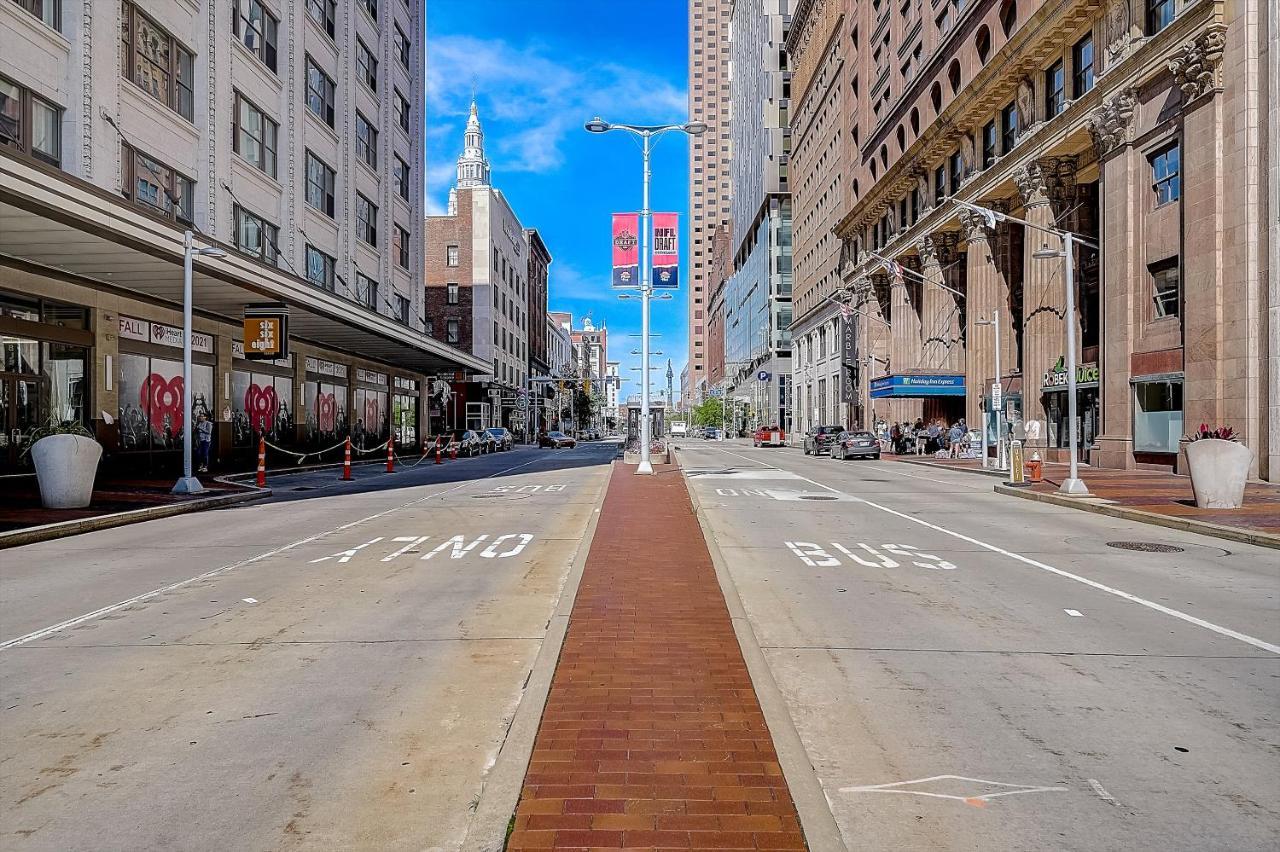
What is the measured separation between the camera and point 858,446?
4184 cm

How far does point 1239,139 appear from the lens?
2314 cm

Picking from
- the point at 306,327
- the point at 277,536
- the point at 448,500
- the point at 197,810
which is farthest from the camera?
the point at 306,327

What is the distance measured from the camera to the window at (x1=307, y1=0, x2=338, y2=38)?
116 ft

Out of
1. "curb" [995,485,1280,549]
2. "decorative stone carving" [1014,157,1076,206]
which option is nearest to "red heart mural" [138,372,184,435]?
"curb" [995,485,1280,549]

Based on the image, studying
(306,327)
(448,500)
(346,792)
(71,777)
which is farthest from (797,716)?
(306,327)

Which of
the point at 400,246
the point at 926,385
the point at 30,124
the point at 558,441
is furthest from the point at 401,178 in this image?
the point at 926,385

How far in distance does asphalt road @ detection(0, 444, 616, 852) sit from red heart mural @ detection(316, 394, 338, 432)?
84.3ft

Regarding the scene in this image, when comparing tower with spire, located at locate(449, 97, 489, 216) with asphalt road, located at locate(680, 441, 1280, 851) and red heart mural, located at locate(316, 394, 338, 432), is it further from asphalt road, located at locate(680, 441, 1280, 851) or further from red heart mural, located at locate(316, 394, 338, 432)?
asphalt road, located at locate(680, 441, 1280, 851)

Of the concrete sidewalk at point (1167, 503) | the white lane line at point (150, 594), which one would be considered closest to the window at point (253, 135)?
the white lane line at point (150, 594)

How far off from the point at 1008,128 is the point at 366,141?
31.4 metres

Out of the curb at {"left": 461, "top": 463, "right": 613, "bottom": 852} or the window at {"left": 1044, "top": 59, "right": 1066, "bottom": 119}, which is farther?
the window at {"left": 1044, "top": 59, "right": 1066, "bottom": 119}

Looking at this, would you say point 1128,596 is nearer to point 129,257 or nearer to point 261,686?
point 261,686

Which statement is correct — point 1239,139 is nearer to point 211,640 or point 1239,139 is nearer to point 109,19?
point 211,640

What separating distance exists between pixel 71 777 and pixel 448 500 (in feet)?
49.9
